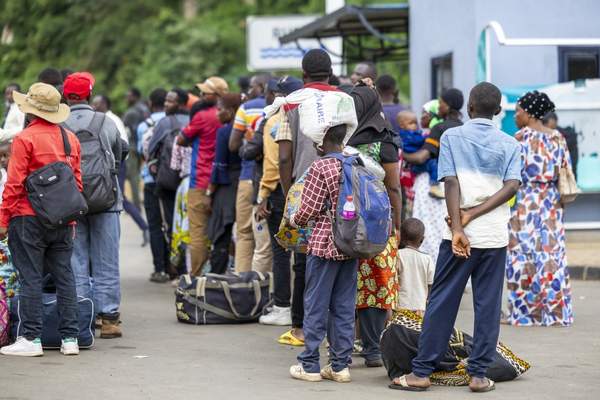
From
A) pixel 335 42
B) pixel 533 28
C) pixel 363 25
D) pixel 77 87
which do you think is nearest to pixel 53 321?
pixel 77 87

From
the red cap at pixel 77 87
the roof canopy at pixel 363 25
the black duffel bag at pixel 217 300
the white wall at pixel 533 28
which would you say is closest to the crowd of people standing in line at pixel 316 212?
the red cap at pixel 77 87

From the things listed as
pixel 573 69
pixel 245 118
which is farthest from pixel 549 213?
pixel 573 69

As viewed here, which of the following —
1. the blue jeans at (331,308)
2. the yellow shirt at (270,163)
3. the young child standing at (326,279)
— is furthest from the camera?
the yellow shirt at (270,163)

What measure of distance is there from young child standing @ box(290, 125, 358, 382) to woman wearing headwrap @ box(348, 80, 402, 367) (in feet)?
1.91

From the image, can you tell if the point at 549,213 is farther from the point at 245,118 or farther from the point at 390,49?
the point at 390,49

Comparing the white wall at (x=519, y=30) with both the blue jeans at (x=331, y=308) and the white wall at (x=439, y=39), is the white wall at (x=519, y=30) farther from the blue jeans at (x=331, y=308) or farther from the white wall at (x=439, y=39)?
the blue jeans at (x=331, y=308)

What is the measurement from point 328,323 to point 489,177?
1.38 meters

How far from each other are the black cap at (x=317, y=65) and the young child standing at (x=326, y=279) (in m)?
1.04

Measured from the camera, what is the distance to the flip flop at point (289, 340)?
9469 mm

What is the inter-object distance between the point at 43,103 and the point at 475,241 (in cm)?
307

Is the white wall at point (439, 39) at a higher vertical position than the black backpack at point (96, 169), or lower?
higher

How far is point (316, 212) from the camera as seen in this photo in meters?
7.84

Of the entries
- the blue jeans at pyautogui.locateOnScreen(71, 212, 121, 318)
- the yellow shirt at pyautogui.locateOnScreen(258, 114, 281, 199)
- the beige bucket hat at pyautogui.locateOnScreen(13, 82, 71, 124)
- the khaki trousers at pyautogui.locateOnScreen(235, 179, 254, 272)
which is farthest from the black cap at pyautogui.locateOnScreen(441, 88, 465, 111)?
the beige bucket hat at pyautogui.locateOnScreen(13, 82, 71, 124)

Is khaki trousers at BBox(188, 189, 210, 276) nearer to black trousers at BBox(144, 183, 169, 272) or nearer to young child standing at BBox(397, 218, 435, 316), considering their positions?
black trousers at BBox(144, 183, 169, 272)
